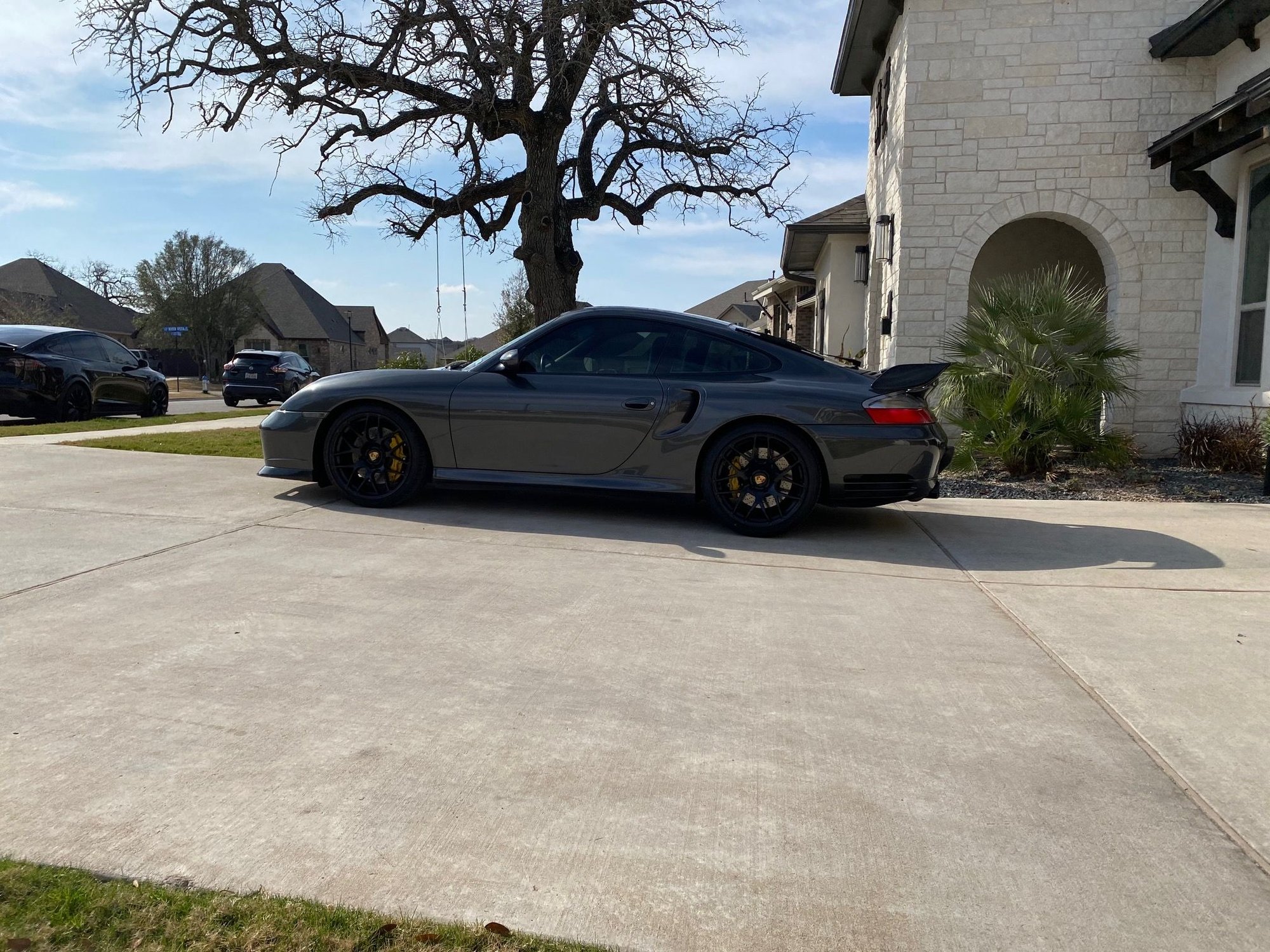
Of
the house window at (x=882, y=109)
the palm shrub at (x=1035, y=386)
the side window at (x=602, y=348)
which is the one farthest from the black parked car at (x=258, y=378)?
the side window at (x=602, y=348)

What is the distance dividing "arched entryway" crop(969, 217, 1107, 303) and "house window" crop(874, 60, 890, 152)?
230 cm

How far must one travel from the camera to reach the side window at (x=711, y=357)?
6.48m

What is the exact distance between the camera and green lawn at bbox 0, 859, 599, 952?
1.97 metres

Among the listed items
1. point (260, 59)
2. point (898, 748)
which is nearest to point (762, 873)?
point (898, 748)

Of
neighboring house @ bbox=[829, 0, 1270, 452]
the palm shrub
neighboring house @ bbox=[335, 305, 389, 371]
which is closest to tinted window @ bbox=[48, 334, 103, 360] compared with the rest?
neighboring house @ bbox=[829, 0, 1270, 452]

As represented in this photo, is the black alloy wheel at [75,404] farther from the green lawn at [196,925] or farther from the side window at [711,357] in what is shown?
the green lawn at [196,925]

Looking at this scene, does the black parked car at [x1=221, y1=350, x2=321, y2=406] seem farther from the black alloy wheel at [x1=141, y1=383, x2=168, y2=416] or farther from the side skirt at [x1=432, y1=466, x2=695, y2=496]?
the side skirt at [x1=432, y1=466, x2=695, y2=496]

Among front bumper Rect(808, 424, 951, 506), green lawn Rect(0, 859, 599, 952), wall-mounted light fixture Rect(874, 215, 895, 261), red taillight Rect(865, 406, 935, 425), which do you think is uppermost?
wall-mounted light fixture Rect(874, 215, 895, 261)

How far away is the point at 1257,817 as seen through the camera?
267 centimetres

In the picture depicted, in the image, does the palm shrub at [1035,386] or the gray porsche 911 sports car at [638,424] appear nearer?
the gray porsche 911 sports car at [638,424]

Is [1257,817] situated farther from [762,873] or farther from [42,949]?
[42,949]

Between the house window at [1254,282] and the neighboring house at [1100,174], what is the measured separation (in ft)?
0.10

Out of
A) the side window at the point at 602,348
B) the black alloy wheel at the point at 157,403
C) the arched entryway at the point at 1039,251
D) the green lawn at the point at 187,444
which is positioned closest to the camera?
the side window at the point at 602,348

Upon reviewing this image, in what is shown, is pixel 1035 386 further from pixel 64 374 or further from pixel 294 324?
pixel 294 324
